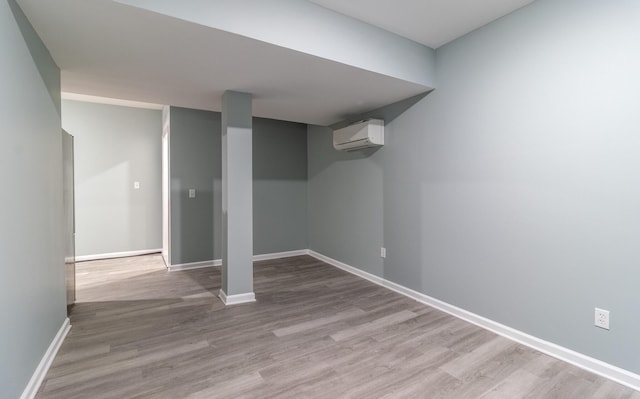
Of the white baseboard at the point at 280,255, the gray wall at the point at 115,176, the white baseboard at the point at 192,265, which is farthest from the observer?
the white baseboard at the point at 280,255

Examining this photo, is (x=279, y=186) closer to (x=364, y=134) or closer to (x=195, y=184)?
(x=195, y=184)

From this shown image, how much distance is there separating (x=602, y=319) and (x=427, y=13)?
A: 252 cm

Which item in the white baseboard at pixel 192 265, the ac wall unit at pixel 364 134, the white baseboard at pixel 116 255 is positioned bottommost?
the white baseboard at pixel 192 265

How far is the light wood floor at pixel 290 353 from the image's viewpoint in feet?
5.93

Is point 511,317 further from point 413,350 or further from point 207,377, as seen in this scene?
point 207,377

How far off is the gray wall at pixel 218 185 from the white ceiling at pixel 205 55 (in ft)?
3.64

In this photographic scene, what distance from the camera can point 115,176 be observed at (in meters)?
4.95

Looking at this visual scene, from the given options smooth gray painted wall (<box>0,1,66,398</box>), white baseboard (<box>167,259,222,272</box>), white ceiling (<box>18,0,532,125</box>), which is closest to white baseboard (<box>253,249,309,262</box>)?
white baseboard (<box>167,259,222,272</box>)

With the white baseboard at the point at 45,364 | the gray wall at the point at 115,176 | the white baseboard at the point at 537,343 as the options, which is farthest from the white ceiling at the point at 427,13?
the gray wall at the point at 115,176

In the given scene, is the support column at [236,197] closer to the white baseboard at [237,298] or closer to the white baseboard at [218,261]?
the white baseboard at [237,298]

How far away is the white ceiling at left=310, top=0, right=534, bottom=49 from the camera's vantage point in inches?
87.5

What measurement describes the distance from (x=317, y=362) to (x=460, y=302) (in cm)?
156

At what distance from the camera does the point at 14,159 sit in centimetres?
158

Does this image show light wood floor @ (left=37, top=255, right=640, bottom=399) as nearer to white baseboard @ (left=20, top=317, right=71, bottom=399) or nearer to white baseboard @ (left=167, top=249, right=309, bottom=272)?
white baseboard @ (left=20, top=317, right=71, bottom=399)
